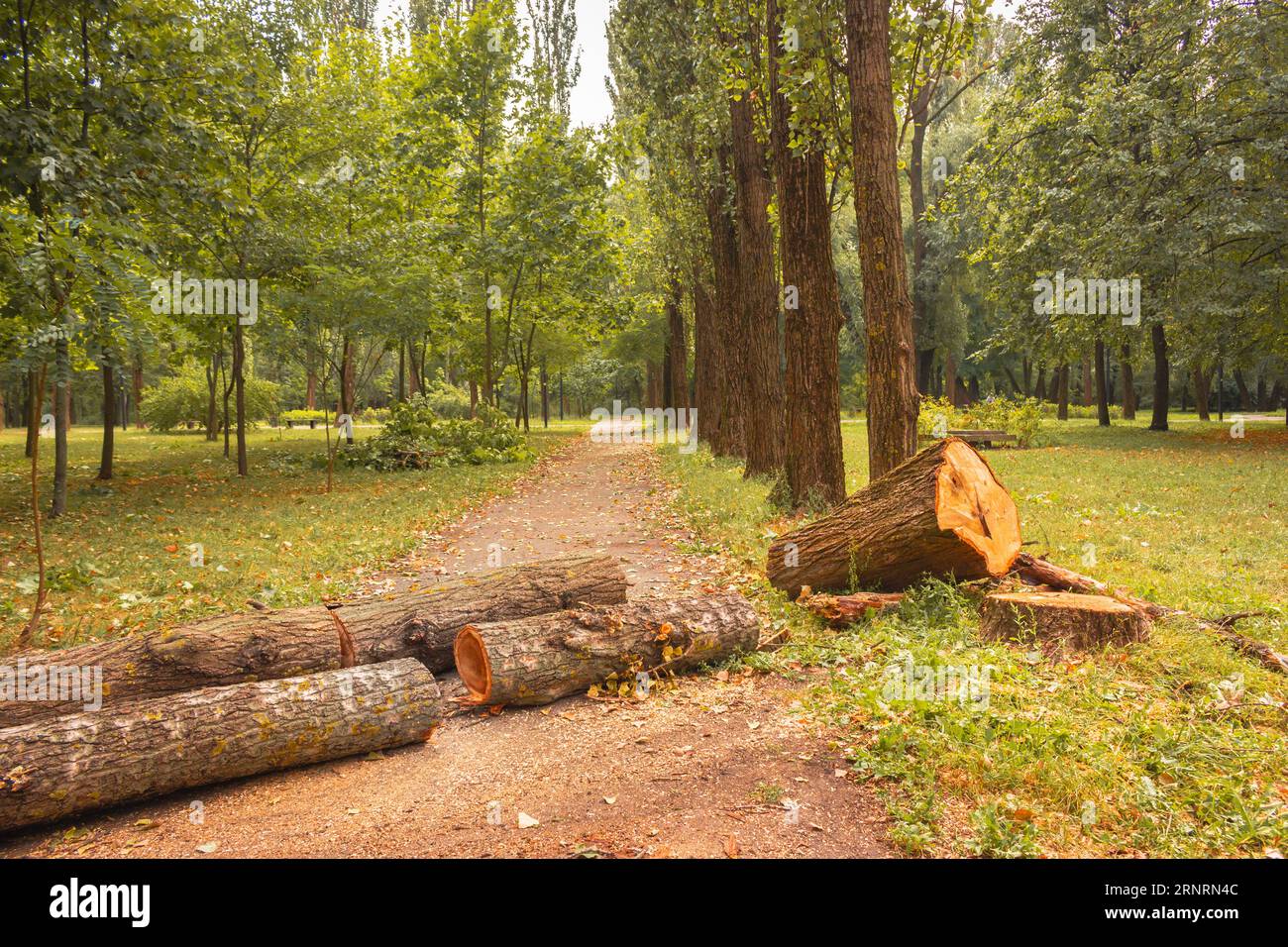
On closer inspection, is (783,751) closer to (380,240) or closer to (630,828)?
(630,828)

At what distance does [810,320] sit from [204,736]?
317 inches

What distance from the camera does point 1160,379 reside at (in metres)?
25.0

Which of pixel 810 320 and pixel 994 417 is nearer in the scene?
pixel 810 320

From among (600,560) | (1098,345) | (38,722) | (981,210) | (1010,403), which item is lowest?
(38,722)

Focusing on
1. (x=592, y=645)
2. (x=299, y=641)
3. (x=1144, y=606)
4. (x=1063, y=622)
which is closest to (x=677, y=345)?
(x=1144, y=606)

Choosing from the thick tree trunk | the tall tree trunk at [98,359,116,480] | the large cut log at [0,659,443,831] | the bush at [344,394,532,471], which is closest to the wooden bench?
the bush at [344,394,532,471]

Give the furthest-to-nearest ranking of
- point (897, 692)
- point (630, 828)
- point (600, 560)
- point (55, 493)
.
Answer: point (55, 493) < point (600, 560) < point (897, 692) < point (630, 828)

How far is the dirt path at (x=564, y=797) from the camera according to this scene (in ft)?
11.2

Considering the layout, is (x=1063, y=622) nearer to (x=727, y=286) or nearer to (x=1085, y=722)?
(x=1085, y=722)

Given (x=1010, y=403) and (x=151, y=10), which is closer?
(x=151, y=10)

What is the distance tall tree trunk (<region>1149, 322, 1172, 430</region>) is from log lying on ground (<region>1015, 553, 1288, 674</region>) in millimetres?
22988

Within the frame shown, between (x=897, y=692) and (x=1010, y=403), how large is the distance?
838 inches

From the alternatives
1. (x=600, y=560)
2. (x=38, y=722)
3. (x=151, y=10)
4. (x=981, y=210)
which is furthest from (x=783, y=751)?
(x=981, y=210)

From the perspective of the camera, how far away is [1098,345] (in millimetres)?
29812
